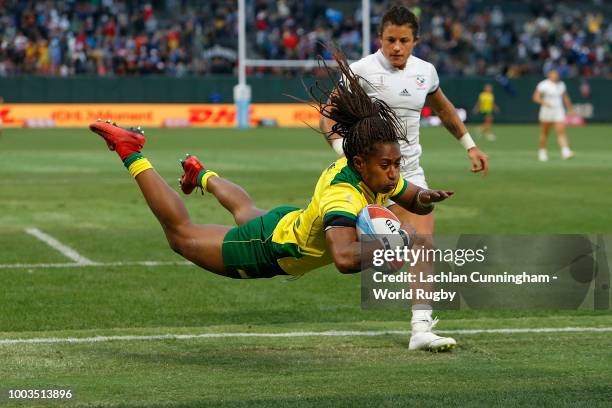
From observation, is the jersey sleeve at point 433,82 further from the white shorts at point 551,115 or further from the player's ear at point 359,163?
the white shorts at point 551,115

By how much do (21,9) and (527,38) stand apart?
22.0 metres

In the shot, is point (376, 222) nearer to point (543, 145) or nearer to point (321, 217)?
point (321, 217)

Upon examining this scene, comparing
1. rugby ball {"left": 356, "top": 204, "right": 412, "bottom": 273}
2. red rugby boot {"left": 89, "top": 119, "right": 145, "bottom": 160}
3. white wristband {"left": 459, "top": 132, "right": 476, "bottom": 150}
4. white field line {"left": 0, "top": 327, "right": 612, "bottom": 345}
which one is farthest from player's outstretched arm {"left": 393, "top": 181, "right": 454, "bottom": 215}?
red rugby boot {"left": 89, "top": 119, "right": 145, "bottom": 160}

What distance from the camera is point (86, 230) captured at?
49.4ft

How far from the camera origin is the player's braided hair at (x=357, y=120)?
679 cm

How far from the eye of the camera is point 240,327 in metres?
9.01

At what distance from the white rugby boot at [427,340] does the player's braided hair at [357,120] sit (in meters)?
1.42

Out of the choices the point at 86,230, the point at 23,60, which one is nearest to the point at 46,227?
the point at 86,230

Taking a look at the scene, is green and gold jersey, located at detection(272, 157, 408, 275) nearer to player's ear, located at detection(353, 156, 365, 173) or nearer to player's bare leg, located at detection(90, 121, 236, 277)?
player's ear, located at detection(353, 156, 365, 173)

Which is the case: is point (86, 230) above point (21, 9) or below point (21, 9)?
below

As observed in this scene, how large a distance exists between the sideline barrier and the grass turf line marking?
95.1 ft

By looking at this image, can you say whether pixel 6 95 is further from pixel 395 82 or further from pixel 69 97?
pixel 395 82

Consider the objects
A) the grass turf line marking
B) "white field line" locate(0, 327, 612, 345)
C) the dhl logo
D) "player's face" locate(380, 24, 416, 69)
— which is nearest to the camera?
"white field line" locate(0, 327, 612, 345)

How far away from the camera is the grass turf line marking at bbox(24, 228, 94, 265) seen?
12586 millimetres
